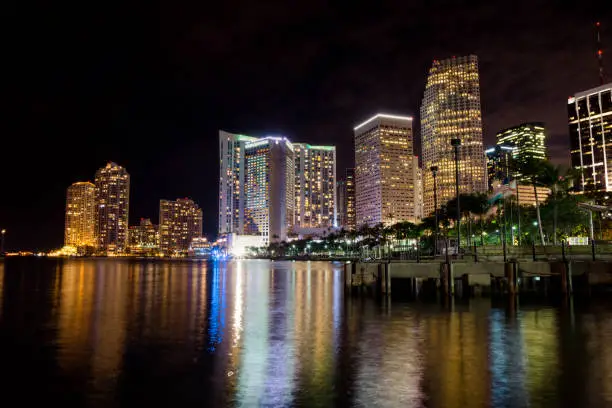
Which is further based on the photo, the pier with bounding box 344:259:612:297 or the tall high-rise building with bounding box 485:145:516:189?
the tall high-rise building with bounding box 485:145:516:189

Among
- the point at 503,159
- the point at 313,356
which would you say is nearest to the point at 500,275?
the point at 313,356

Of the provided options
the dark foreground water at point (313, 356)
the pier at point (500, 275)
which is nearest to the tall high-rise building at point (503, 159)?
the pier at point (500, 275)

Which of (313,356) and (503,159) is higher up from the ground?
(503,159)

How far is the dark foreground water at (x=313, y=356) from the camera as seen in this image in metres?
14.3

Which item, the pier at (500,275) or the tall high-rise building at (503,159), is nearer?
the pier at (500,275)

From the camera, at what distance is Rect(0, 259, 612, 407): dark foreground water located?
1431 centimetres

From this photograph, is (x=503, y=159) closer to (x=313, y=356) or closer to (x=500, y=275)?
(x=500, y=275)

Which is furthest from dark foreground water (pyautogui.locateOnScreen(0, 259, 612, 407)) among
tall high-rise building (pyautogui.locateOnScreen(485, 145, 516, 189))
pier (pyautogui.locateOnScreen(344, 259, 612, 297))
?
tall high-rise building (pyautogui.locateOnScreen(485, 145, 516, 189))

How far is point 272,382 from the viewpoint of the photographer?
15.5 metres

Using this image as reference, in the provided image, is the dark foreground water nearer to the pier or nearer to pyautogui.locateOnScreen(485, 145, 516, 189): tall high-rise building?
the pier

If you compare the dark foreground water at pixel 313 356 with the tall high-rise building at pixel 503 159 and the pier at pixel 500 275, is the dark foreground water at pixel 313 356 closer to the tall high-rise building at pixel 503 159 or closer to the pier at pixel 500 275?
the pier at pixel 500 275

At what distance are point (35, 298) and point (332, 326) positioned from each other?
32.9 m

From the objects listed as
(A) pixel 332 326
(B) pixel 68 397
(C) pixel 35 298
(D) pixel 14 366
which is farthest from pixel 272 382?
(C) pixel 35 298

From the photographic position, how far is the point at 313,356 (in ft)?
65.5
